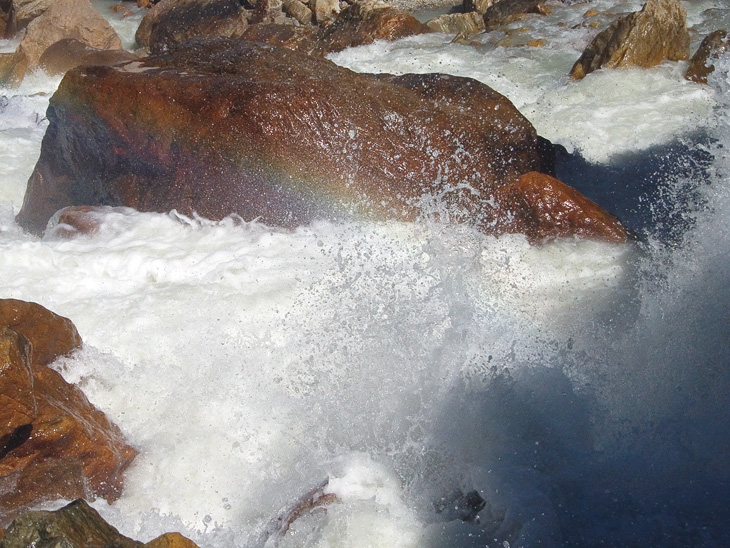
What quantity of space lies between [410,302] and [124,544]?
104 inches

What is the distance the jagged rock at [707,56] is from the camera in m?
7.28

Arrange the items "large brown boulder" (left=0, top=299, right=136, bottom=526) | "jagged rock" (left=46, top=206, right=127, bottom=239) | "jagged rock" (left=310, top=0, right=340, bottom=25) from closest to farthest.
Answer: "large brown boulder" (left=0, top=299, right=136, bottom=526) < "jagged rock" (left=46, top=206, right=127, bottom=239) < "jagged rock" (left=310, top=0, right=340, bottom=25)

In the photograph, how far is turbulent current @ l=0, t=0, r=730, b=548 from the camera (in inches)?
140

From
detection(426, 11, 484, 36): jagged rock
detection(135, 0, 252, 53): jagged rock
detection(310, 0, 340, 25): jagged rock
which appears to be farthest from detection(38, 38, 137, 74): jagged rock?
detection(426, 11, 484, 36): jagged rock

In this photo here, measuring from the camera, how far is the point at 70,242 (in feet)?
18.3

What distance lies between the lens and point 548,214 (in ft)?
17.1

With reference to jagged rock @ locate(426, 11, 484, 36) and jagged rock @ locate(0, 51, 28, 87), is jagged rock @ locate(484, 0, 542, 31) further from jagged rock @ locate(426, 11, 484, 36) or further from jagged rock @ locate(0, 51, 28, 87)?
jagged rock @ locate(0, 51, 28, 87)

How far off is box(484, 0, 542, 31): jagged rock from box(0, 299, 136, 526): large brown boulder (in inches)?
331

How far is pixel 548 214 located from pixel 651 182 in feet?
4.64

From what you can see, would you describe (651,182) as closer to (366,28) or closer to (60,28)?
(366,28)

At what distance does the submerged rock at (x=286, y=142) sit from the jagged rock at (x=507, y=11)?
5162 millimetres

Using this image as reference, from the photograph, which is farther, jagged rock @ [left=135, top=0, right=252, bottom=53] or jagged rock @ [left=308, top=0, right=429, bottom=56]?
jagged rock @ [left=135, top=0, right=252, bottom=53]

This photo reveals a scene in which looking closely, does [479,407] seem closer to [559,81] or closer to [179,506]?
[179,506]

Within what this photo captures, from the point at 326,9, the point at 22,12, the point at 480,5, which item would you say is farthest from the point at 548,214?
the point at 22,12
